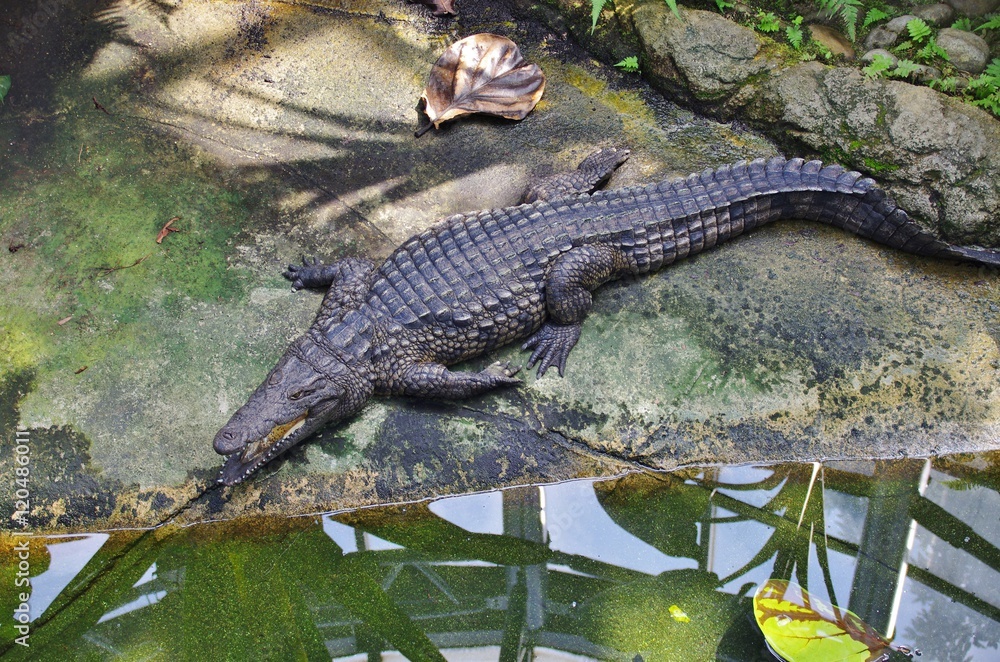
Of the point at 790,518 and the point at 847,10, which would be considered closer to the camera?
the point at 790,518

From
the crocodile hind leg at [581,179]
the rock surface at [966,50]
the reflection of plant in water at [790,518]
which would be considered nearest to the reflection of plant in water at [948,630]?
the reflection of plant in water at [790,518]

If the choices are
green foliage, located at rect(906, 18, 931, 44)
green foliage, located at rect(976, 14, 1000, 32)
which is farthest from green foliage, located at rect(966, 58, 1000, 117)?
green foliage, located at rect(906, 18, 931, 44)

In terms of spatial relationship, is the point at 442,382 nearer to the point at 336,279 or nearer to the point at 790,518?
the point at 336,279

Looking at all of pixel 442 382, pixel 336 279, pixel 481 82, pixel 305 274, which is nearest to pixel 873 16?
pixel 481 82

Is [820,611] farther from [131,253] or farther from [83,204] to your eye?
[83,204]

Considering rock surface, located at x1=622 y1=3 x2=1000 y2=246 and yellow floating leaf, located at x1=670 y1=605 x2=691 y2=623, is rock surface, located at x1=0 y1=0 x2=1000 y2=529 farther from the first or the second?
yellow floating leaf, located at x1=670 y1=605 x2=691 y2=623

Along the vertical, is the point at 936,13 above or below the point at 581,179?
above

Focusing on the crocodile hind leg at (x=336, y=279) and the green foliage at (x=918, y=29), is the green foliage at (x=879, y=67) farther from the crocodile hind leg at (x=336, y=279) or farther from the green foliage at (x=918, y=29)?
the crocodile hind leg at (x=336, y=279)
